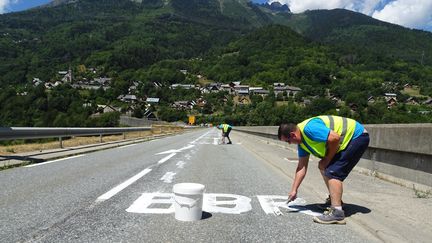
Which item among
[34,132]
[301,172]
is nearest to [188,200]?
[301,172]

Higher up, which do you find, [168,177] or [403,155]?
[403,155]

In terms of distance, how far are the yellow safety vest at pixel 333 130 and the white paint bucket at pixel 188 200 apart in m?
1.60

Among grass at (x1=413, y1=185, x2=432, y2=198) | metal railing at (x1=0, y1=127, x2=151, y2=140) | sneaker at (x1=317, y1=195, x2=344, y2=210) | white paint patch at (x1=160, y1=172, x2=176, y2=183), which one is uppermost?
metal railing at (x1=0, y1=127, x2=151, y2=140)

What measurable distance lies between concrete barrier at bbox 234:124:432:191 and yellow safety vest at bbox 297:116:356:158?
2552 millimetres

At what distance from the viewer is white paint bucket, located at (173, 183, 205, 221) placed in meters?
5.45

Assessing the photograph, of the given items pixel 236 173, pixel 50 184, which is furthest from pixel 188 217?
pixel 236 173

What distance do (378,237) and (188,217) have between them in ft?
7.93

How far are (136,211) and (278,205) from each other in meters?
2.34

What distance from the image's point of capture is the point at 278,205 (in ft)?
22.7

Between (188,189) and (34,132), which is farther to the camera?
(34,132)

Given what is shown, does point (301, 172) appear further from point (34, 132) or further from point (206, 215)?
point (34, 132)

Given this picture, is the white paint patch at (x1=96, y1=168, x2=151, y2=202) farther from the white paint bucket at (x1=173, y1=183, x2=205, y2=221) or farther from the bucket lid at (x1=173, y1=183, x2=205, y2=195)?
the bucket lid at (x1=173, y1=183, x2=205, y2=195)

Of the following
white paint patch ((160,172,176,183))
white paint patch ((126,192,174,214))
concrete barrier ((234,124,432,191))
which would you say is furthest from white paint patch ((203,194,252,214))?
concrete barrier ((234,124,432,191))

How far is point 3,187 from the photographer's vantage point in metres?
8.08
